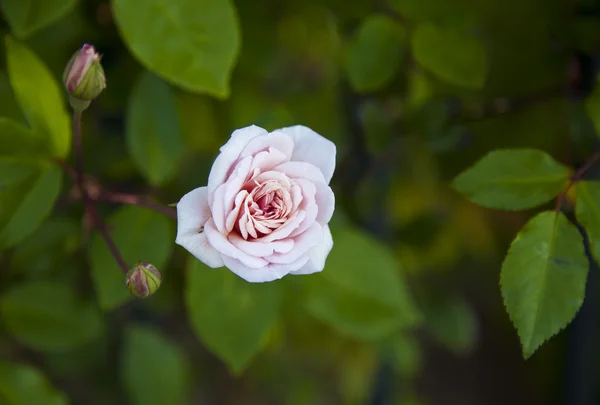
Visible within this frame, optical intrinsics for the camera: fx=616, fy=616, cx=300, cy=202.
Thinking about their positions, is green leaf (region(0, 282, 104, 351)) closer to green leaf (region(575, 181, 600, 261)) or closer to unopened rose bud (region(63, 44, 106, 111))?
unopened rose bud (region(63, 44, 106, 111))

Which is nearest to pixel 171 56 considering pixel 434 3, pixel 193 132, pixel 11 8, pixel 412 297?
pixel 11 8

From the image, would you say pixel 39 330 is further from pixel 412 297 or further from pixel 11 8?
pixel 412 297

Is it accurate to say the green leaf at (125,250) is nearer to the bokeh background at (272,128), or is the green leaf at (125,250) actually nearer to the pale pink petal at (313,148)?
the bokeh background at (272,128)

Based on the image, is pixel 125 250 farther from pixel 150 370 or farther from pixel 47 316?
pixel 150 370

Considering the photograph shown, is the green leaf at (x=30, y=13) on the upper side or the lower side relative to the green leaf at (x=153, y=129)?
upper

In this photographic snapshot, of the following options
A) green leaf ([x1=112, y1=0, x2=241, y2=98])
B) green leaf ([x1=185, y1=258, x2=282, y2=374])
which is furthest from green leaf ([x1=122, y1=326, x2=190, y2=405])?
green leaf ([x1=112, y1=0, x2=241, y2=98])

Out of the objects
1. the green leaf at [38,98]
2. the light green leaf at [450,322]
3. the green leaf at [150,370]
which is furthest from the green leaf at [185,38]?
the light green leaf at [450,322]
